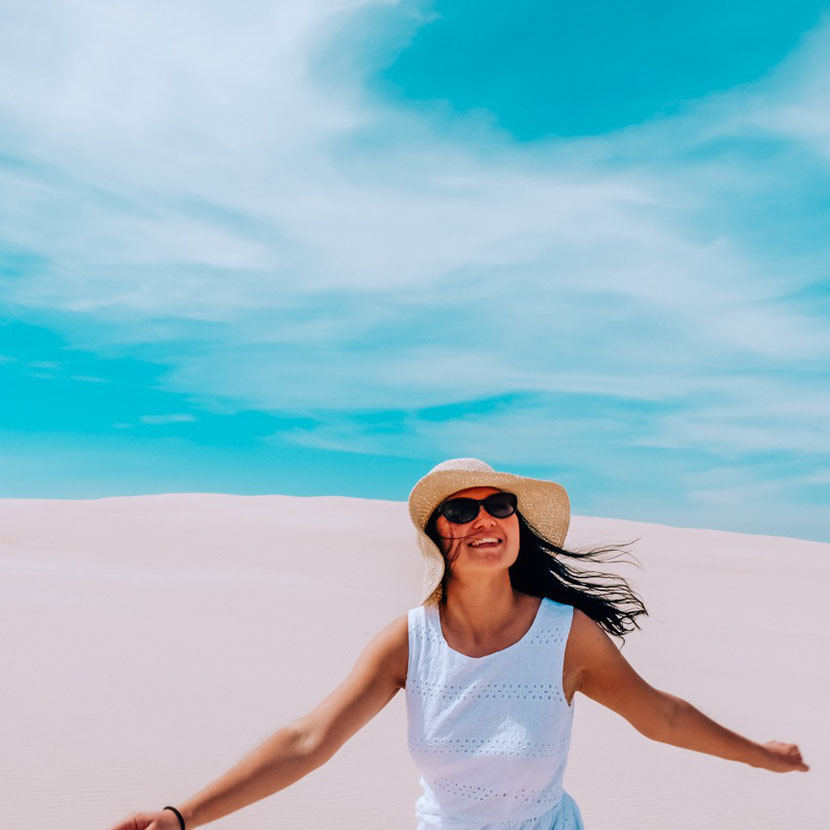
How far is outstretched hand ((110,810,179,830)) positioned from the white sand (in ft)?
13.0

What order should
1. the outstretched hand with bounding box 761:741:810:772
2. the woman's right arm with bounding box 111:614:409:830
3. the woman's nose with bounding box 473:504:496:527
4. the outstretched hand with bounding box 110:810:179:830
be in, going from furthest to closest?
the outstretched hand with bounding box 761:741:810:772, the woman's nose with bounding box 473:504:496:527, the woman's right arm with bounding box 111:614:409:830, the outstretched hand with bounding box 110:810:179:830

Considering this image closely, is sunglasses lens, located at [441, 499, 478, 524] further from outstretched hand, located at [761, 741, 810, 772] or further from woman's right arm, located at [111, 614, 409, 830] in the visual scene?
outstretched hand, located at [761, 741, 810, 772]

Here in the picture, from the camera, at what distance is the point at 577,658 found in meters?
2.67

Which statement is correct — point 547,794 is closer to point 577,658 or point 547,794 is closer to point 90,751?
point 577,658

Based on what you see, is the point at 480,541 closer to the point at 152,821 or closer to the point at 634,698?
the point at 634,698

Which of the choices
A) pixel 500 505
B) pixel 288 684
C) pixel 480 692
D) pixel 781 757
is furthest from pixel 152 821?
pixel 288 684

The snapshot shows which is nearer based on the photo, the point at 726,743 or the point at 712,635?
the point at 726,743

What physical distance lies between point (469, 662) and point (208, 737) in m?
5.82

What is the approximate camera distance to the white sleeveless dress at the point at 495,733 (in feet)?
8.30

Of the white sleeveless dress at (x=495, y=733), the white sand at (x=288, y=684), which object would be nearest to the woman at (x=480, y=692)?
the white sleeveless dress at (x=495, y=733)

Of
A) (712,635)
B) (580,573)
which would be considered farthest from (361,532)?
(580,573)

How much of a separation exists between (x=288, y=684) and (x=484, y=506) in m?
7.65

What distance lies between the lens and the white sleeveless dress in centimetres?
253

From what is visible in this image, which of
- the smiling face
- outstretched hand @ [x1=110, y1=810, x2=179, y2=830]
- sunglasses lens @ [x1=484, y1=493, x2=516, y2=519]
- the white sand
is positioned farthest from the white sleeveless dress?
the white sand
